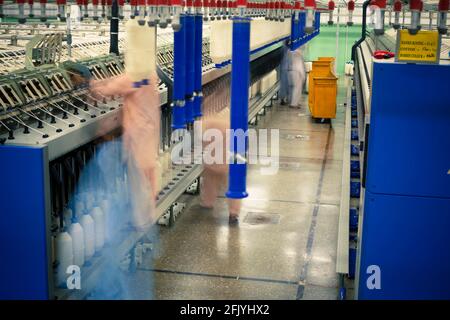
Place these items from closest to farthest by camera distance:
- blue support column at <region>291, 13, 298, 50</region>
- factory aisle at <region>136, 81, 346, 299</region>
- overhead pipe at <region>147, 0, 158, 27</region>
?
1. overhead pipe at <region>147, 0, 158, 27</region>
2. factory aisle at <region>136, 81, 346, 299</region>
3. blue support column at <region>291, 13, 298, 50</region>

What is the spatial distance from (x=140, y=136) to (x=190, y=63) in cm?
67

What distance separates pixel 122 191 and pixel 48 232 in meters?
1.41

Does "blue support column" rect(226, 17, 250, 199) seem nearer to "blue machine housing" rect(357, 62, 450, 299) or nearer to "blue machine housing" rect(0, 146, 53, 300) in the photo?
"blue machine housing" rect(357, 62, 450, 299)

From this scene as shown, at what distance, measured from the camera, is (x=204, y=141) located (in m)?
6.12

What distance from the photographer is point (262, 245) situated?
510 cm

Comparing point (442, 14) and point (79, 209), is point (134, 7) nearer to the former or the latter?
point (79, 209)

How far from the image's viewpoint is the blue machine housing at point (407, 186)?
3.23 metres

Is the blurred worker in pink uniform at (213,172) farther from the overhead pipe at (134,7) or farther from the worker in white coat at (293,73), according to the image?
the worker in white coat at (293,73)

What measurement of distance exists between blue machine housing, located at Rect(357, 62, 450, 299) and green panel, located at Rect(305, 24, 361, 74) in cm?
1613

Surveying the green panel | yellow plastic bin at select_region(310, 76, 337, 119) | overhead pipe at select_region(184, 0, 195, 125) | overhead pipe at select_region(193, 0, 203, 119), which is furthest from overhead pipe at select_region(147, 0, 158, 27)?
the green panel

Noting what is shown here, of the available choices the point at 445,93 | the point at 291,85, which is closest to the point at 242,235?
the point at 445,93

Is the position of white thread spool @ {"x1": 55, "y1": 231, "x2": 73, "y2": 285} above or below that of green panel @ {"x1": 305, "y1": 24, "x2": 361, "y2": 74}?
below

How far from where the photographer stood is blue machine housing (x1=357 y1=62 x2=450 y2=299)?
323 cm

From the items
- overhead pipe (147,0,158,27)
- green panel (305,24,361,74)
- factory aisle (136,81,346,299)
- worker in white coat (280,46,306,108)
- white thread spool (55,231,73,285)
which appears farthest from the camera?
green panel (305,24,361,74)
